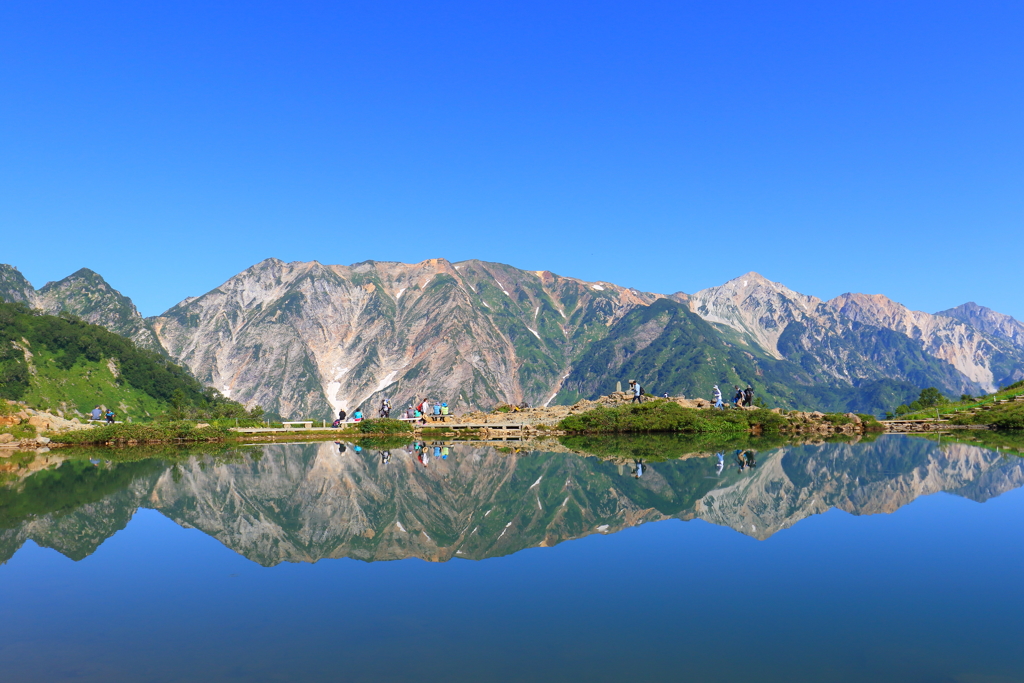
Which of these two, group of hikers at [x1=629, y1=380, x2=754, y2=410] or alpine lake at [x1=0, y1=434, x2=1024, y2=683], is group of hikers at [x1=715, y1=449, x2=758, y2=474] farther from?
group of hikers at [x1=629, y1=380, x2=754, y2=410]

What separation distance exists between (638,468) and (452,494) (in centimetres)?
1081

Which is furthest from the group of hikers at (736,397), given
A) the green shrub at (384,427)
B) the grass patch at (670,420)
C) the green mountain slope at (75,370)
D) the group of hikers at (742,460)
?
the green mountain slope at (75,370)

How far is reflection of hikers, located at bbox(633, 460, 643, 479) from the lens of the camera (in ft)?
115

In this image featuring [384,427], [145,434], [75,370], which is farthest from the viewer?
[75,370]

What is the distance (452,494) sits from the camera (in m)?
31.0

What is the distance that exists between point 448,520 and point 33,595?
1247 centimetres

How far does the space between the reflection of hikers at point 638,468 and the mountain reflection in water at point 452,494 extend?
0.28m

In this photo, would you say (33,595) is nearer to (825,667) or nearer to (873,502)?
(825,667)

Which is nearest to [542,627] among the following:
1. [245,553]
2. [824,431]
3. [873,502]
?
[245,553]

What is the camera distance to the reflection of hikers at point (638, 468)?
34.9 meters

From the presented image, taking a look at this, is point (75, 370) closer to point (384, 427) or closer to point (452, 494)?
point (384, 427)

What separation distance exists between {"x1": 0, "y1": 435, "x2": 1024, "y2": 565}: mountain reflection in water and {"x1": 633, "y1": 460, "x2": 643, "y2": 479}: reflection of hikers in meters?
0.28

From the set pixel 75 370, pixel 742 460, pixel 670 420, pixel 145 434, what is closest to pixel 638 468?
pixel 742 460

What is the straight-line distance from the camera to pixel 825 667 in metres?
11.4
